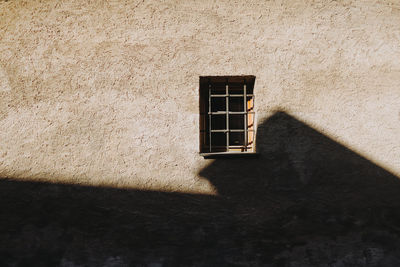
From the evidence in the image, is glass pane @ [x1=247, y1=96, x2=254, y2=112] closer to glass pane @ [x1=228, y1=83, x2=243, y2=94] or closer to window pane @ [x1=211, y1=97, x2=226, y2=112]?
glass pane @ [x1=228, y1=83, x2=243, y2=94]

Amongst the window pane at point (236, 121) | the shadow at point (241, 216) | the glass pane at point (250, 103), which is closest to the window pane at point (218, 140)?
the window pane at point (236, 121)

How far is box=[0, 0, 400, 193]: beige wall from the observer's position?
2.95m

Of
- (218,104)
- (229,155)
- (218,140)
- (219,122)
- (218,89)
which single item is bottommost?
(229,155)

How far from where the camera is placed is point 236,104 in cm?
322

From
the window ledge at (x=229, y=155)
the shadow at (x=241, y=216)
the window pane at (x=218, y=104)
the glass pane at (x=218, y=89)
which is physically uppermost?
the glass pane at (x=218, y=89)

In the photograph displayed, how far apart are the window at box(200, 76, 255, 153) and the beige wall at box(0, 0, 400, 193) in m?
0.18

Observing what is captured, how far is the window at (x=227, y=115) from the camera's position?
10.2ft

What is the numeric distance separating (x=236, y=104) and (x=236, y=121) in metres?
0.21

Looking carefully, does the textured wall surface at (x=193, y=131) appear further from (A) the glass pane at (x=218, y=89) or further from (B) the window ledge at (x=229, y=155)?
(A) the glass pane at (x=218, y=89)

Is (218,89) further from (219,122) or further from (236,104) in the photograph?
(219,122)

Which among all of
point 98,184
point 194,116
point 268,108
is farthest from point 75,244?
point 268,108

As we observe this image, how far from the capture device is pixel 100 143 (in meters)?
2.95

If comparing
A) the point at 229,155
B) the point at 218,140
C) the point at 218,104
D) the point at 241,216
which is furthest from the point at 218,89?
the point at 241,216

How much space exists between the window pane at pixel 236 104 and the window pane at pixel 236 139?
32 centimetres
